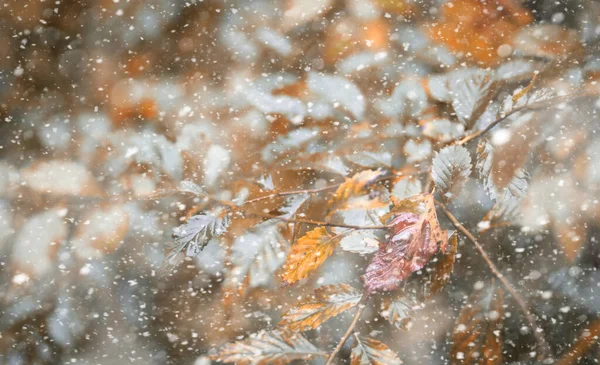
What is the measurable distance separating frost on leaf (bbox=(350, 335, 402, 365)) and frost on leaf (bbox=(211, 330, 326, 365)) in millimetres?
22

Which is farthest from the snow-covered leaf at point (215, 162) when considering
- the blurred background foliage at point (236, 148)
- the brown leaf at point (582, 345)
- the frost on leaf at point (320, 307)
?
the brown leaf at point (582, 345)

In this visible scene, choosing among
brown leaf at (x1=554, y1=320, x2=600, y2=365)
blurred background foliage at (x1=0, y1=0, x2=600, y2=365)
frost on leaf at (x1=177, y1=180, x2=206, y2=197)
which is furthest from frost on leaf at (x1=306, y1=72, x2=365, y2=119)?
brown leaf at (x1=554, y1=320, x2=600, y2=365)

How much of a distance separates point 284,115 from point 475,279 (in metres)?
0.17

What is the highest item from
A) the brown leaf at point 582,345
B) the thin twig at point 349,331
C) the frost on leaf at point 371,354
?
the thin twig at point 349,331

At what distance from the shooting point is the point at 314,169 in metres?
0.34

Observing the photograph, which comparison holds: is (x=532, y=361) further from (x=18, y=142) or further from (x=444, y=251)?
(x=18, y=142)

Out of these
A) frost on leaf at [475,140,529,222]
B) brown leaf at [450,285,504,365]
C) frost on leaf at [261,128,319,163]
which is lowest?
brown leaf at [450,285,504,365]

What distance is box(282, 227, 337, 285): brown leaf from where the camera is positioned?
1.04ft

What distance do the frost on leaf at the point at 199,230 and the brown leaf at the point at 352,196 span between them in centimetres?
7

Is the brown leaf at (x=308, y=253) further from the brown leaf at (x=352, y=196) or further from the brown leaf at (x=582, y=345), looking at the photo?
the brown leaf at (x=582, y=345)

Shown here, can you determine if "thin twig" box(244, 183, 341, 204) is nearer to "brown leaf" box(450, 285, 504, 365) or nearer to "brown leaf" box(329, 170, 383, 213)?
"brown leaf" box(329, 170, 383, 213)

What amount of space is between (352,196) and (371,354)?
0.11 meters

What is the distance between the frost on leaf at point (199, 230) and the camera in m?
0.33

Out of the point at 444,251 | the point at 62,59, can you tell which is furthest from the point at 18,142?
the point at 444,251
